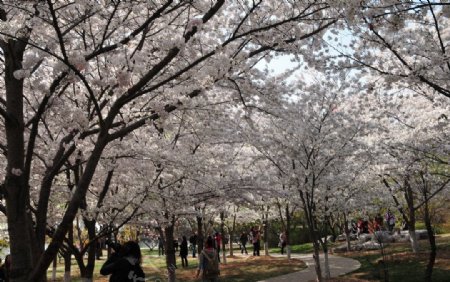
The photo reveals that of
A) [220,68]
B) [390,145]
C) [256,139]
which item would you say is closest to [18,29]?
[220,68]

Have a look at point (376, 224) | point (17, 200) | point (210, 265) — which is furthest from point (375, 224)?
point (17, 200)

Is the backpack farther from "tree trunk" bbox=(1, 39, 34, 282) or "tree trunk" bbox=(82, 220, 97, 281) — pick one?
"tree trunk" bbox=(1, 39, 34, 282)

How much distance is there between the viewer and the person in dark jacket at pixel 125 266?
5.39 m

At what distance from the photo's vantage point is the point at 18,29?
5.27 metres

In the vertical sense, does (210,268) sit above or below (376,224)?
below

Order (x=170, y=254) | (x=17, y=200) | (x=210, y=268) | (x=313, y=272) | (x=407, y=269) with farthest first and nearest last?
(x=313, y=272), (x=407, y=269), (x=170, y=254), (x=210, y=268), (x=17, y=200)

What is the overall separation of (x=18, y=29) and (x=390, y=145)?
37.4ft

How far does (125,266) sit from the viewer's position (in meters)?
5.41

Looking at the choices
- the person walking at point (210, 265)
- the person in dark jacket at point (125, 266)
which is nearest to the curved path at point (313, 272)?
the person walking at point (210, 265)

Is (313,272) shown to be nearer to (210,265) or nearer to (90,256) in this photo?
(210,265)

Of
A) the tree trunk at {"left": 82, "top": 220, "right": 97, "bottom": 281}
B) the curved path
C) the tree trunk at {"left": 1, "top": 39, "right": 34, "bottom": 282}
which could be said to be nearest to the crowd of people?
the curved path

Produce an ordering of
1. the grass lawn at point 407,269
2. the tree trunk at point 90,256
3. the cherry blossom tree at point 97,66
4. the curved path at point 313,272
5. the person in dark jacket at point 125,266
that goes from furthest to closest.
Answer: the curved path at point 313,272 → the grass lawn at point 407,269 → the tree trunk at point 90,256 → the person in dark jacket at point 125,266 → the cherry blossom tree at point 97,66

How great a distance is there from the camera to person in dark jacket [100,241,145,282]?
5.39m

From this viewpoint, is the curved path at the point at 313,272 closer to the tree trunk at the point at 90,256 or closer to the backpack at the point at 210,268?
the backpack at the point at 210,268
